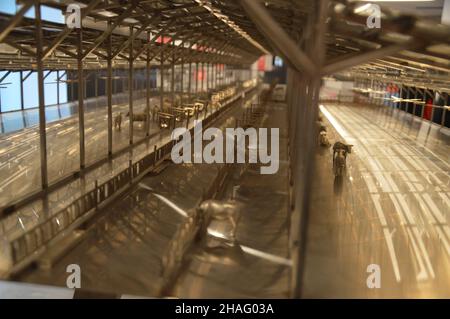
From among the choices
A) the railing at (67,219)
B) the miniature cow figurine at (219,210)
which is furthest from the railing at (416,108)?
the miniature cow figurine at (219,210)

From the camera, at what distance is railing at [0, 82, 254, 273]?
6.97 metres

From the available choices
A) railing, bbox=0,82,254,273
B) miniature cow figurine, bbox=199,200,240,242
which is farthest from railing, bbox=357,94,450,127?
miniature cow figurine, bbox=199,200,240,242

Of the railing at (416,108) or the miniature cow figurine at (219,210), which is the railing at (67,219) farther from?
the railing at (416,108)

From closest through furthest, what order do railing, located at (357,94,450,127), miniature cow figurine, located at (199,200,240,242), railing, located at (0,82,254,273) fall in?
railing, located at (0,82,254,273)
miniature cow figurine, located at (199,200,240,242)
railing, located at (357,94,450,127)

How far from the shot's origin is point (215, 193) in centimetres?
1033

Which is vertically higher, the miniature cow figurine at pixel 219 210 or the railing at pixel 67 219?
the miniature cow figurine at pixel 219 210

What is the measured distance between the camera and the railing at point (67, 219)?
697cm

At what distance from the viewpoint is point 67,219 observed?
8352mm

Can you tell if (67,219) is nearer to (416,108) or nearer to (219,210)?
(219,210)

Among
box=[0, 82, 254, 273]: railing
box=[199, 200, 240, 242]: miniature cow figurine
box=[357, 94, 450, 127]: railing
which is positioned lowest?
box=[0, 82, 254, 273]: railing

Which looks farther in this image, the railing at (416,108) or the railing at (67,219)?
the railing at (416,108)

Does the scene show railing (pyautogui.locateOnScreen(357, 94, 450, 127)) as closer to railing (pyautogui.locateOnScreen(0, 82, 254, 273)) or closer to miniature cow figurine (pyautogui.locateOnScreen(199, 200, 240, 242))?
railing (pyautogui.locateOnScreen(0, 82, 254, 273))

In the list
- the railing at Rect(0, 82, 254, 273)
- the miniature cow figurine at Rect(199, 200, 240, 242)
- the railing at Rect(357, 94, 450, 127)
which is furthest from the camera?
the railing at Rect(357, 94, 450, 127)

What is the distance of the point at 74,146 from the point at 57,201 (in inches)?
248
